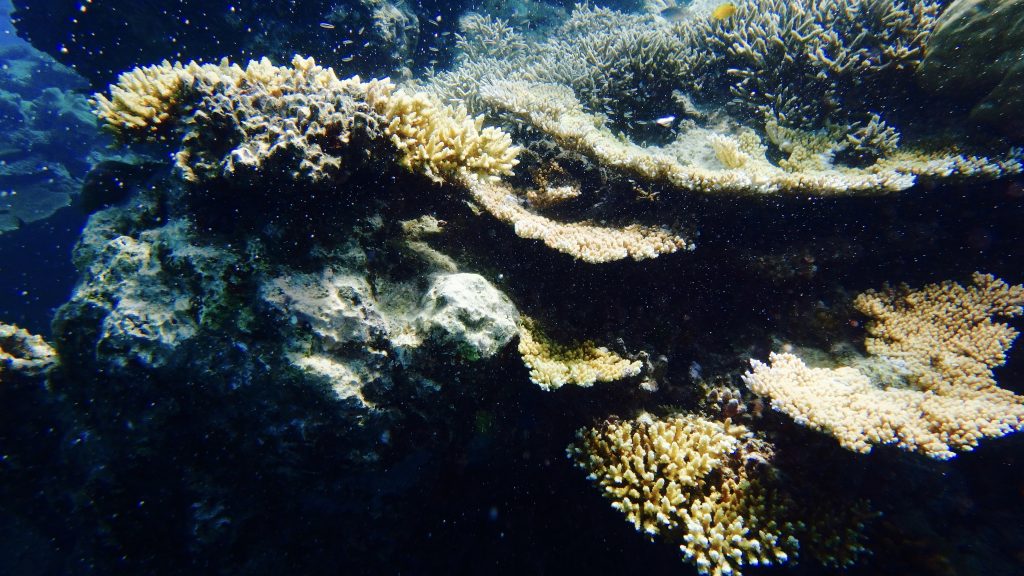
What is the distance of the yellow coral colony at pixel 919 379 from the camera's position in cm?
287

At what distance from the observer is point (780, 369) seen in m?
3.17

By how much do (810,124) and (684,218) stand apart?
258 cm

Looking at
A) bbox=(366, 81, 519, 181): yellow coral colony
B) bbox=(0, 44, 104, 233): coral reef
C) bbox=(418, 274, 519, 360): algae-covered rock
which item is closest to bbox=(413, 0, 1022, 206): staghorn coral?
bbox=(366, 81, 519, 181): yellow coral colony

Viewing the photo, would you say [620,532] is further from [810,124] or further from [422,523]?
[810,124]

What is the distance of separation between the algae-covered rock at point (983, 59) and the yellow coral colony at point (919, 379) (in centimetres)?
162

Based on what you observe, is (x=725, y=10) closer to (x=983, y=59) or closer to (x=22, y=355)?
(x=983, y=59)

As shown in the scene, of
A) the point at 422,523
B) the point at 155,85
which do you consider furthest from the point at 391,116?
the point at 422,523

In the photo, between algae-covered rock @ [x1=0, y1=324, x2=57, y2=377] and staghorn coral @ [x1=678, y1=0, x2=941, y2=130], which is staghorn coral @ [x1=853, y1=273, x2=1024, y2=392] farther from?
algae-covered rock @ [x1=0, y1=324, x2=57, y2=377]

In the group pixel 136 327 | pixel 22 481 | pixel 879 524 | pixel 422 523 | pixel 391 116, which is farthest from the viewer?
pixel 22 481

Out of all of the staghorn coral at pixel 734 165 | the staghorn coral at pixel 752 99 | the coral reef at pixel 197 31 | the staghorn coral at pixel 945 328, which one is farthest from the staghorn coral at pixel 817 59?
the coral reef at pixel 197 31

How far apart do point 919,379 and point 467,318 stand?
3.68m

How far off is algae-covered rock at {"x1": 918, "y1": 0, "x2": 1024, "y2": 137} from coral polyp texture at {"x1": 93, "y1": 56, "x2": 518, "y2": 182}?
181 inches

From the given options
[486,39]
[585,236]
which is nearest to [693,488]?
[585,236]

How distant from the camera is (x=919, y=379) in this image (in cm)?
332
